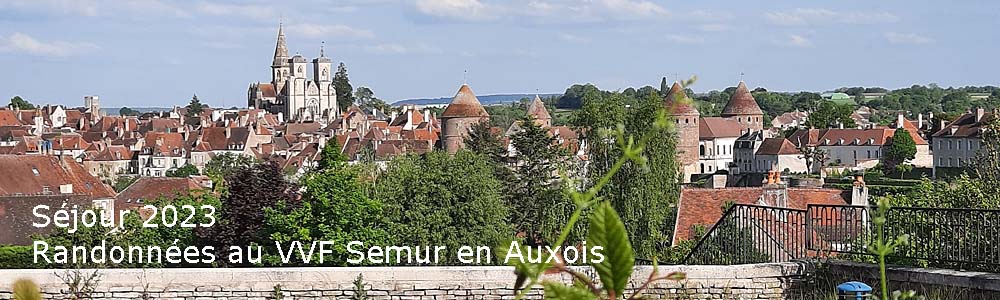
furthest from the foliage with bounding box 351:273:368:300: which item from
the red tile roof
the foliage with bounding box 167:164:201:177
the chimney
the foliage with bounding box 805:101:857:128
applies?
the foliage with bounding box 805:101:857:128

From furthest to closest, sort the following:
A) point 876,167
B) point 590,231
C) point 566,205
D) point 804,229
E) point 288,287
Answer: point 876,167, point 566,205, point 804,229, point 288,287, point 590,231

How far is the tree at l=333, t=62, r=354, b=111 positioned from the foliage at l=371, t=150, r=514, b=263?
130 metres

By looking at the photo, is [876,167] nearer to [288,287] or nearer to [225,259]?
[225,259]

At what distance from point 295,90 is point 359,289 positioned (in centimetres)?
15933

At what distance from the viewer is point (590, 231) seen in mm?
813

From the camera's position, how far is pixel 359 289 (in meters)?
Result: 9.20

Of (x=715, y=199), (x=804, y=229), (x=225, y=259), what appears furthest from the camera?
(x=715, y=199)

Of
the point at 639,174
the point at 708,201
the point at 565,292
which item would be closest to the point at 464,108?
the point at 639,174

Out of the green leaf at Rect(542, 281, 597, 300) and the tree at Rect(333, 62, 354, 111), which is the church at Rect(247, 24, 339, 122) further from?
the green leaf at Rect(542, 281, 597, 300)

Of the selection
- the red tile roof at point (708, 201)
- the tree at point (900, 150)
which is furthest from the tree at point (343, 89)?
the red tile roof at point (708, 201)

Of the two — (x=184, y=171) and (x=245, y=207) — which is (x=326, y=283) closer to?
(x=245, y=207)

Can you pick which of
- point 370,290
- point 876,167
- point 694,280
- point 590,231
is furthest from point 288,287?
point 876,167

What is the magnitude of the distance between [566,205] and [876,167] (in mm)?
63040

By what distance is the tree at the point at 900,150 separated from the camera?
94875mm
